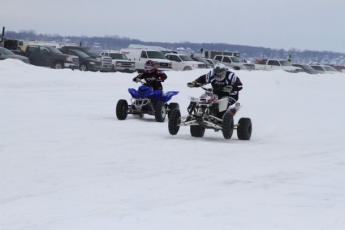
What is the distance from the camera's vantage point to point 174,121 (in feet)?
50.5

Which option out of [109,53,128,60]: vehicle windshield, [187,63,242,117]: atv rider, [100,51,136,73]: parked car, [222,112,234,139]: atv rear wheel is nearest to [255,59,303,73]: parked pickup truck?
[109,53,128,60]: vehicle windshield

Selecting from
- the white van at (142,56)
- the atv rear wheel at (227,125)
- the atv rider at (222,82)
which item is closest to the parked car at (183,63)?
the white van at (142,56)

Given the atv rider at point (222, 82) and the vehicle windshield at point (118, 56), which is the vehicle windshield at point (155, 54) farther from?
the atv rider at point (222, 82)

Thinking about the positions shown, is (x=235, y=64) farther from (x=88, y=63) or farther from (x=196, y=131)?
(x=196, y=131)

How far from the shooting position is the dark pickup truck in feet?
151

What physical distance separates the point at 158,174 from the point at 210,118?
4.76m

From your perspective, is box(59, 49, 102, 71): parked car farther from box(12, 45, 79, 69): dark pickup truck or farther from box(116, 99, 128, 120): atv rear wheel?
box(116, 99, 128, 120): atv rear wheel

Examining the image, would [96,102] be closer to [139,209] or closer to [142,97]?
[142,97]

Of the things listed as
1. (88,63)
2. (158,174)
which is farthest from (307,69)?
(158,174)

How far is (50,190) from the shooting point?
9047mm

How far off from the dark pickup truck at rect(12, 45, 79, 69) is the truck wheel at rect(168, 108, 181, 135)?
102 feet

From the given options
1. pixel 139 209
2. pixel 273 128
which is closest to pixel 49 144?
pixel 139 209

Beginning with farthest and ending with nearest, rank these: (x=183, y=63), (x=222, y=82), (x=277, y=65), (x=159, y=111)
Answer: (x=277, y=65)
(x=183, y=63)
(x=159, y=111)
(x=222, y=82)

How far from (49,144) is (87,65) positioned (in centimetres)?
3650
